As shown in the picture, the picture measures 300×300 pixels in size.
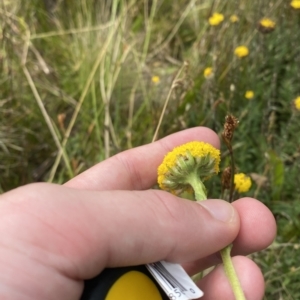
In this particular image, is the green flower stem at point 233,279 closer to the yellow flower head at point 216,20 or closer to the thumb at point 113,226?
the thumb at point 113,226

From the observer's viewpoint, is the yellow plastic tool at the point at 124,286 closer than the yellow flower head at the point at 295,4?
Yes

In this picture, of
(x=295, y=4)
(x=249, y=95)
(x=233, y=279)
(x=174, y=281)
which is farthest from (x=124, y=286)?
(x=295, y=4)

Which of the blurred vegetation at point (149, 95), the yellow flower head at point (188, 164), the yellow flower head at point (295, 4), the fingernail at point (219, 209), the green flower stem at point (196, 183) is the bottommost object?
the blurred vegetation at point (149, 95)

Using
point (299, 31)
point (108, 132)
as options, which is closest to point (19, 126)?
point (108, 132)

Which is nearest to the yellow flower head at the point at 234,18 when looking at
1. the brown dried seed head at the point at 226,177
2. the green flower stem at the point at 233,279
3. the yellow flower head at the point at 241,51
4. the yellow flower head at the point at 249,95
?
the yellow flower head at the point at 241,51

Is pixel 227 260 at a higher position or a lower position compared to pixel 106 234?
lower

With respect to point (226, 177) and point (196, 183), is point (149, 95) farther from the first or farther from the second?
point (196, 183)
